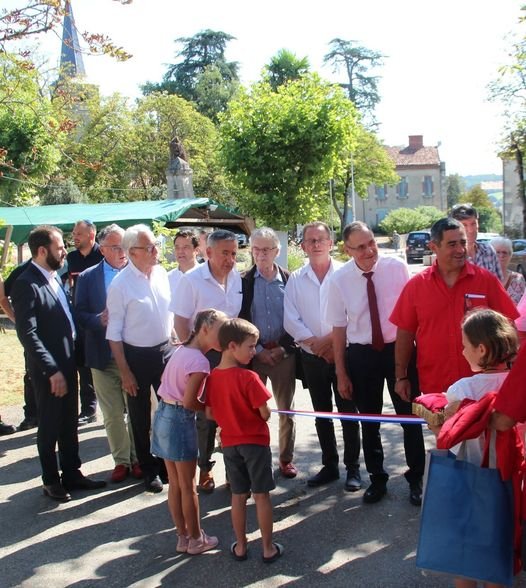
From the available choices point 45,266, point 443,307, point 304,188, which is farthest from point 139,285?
point 304,188

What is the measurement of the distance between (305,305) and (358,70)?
2388 inches

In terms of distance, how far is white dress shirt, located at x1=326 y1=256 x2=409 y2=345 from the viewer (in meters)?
4.80

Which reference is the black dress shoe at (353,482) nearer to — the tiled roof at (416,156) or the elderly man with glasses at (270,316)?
the elderly man with glasses at (270,316)

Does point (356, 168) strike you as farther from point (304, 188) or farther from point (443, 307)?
point (443, 307)

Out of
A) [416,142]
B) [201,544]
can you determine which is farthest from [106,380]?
[416,142]

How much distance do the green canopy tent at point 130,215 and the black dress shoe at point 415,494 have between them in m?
12.6

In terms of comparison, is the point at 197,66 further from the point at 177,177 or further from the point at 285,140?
the point at 285,140

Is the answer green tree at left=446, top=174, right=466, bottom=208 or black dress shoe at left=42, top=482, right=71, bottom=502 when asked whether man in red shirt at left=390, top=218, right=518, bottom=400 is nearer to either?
black dress shoe at left=42, top=482, right=71, bottom=502

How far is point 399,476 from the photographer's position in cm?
526

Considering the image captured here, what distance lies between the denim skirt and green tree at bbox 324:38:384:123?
59856 millimetres

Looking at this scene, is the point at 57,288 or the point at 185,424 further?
the point at 57,288

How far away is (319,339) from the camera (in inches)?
202

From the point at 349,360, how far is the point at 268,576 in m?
1.72

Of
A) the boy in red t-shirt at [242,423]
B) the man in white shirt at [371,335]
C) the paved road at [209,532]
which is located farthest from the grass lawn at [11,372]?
the boy in red t-shirt at [242,423]
